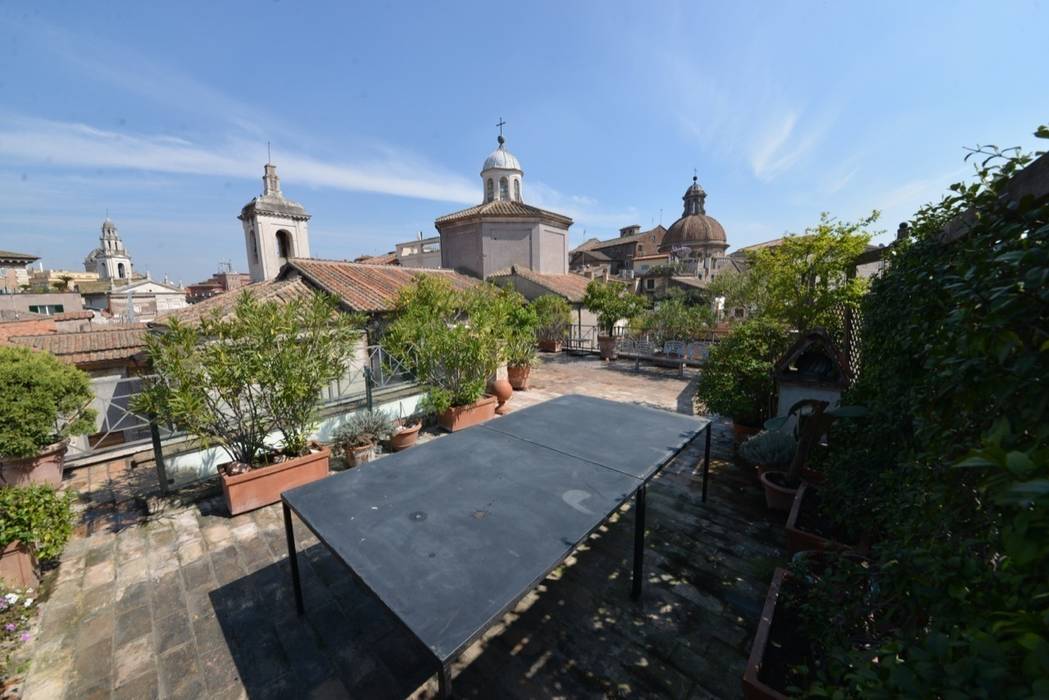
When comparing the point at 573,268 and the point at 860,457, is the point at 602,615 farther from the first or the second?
the point at 573,268

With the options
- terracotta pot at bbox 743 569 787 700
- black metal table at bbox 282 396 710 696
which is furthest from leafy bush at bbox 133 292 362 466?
terracotta pot at bbox 743 569 787 700

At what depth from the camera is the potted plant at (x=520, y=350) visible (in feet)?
32.5

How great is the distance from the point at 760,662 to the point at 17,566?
5.72m

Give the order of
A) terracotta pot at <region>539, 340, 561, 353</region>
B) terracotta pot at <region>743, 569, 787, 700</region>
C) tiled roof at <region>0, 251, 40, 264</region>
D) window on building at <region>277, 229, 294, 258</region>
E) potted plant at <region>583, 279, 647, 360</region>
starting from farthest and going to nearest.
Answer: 1. tiled roof at <region>0, 251, 40, 264</region>
2. window on building at <region>277, 229, 294, 258</region>
3. terracotta pot at <region>539, 340, 561, 353</region>
4. potted plant at <region>583, 279, 647, 360</region>
5. terracotta pot at <region>743, 569, 787, 700</region>

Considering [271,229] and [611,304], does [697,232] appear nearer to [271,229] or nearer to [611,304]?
[611,304]

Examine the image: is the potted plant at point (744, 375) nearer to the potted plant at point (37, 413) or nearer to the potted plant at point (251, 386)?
the potted plant at point (251, 386)

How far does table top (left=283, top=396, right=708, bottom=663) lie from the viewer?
200 centimetres

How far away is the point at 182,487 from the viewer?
5.18m

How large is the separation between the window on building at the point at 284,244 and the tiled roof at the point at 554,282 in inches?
457

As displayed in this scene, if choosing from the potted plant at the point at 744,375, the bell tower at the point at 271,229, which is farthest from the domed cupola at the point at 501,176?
the potted plant at the point at 744,375

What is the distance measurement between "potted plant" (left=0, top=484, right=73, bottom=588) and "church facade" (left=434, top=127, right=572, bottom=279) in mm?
18213

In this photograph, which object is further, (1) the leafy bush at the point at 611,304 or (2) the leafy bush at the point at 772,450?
(1) the leafy bush at the point at 611,304

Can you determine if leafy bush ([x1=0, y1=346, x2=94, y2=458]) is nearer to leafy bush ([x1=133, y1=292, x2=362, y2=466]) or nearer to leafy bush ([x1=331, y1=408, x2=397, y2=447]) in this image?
leafy bush ([x1=133, y1=292, x2=362, y2=466])

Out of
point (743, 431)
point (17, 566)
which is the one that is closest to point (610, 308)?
point (743, 431)
